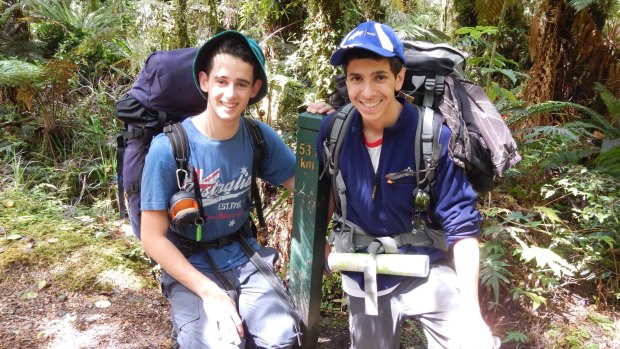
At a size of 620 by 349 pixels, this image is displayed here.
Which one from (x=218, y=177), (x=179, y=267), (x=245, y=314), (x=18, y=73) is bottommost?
(x=245, y=314)

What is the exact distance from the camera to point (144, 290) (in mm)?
3918

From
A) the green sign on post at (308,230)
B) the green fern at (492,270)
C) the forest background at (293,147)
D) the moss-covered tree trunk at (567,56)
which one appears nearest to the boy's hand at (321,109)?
the green sign on post at (308,230)

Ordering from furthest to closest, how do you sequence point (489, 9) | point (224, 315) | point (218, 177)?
1. point (489, 9)
2. point (218, 177)
3. point (224, 315)

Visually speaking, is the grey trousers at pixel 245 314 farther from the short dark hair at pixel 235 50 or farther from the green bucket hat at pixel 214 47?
the short dark hair at pixel 235 50

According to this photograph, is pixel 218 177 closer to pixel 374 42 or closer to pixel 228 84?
pixel 228 84

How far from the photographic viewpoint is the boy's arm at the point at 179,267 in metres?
2.52

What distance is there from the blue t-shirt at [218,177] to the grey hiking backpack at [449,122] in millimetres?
530

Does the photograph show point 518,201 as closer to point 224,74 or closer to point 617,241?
point 617,241

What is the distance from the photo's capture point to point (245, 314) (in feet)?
8.84

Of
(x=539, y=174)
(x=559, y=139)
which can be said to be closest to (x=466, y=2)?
(x=559, y=139)

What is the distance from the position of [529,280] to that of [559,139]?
1.81m

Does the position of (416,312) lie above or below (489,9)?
below

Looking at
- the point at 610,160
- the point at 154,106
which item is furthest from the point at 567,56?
the point at 154,106

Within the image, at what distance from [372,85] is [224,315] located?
1.40m
